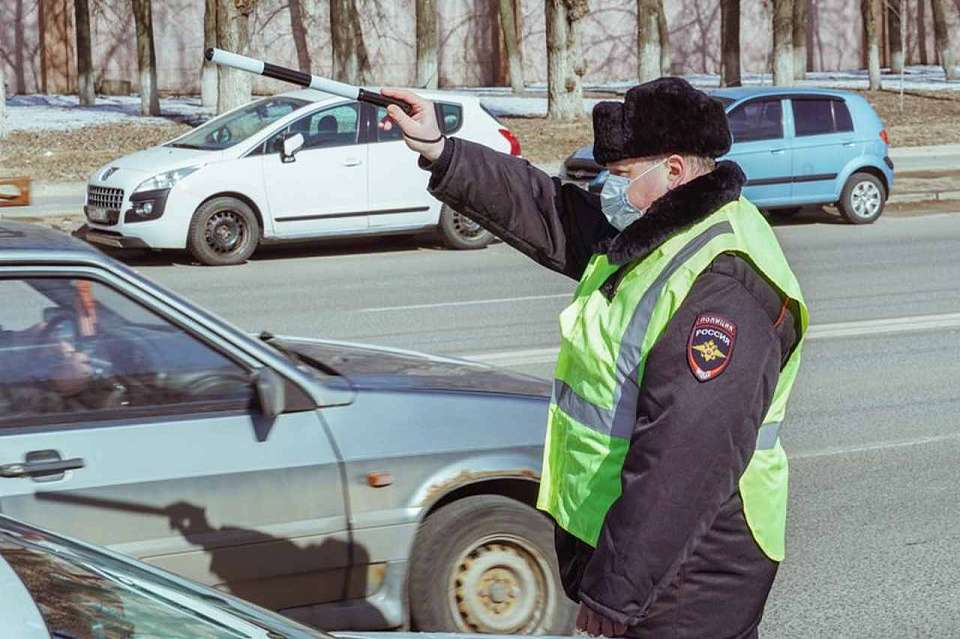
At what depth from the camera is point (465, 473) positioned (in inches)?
187

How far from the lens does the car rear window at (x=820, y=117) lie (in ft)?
59.2

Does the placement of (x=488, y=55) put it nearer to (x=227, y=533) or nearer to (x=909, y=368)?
(x=909, y=368)

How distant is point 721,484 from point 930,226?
1583cm

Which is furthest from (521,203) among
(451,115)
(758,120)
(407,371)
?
(758,120)

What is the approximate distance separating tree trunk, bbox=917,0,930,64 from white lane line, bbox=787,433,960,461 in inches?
1708

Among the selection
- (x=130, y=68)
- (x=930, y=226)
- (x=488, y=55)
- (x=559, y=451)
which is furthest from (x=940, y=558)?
(x=488, y=55)

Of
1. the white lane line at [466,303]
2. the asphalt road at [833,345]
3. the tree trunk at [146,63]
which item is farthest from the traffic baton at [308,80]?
the tree trunk at [146,63]

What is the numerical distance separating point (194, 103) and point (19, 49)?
497cm

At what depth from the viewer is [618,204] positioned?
345cm

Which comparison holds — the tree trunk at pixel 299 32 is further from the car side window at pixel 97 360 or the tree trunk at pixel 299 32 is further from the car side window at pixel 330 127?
the car side window at pixel 97 360

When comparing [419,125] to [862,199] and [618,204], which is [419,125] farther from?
[862,199]

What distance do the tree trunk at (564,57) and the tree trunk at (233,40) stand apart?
17.3ft

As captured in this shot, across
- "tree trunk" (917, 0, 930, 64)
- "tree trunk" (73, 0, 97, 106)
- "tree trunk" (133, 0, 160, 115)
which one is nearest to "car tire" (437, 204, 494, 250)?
"tree trunk" (133, 0, 160, 115)

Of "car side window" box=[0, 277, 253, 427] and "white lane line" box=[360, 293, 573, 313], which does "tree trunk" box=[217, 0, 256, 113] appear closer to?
"white lane line" box=[360, 293, 573, 313]
